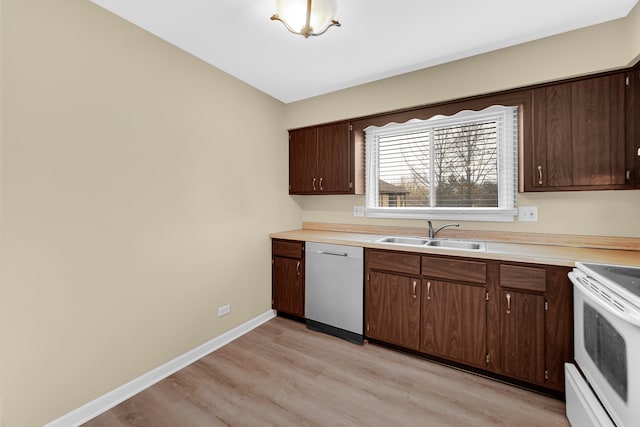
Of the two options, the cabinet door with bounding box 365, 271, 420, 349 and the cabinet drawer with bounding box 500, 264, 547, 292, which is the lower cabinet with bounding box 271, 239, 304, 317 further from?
the cabinet drawer with bounding box 500, 264, 547, 292

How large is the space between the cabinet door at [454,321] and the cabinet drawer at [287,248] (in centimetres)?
126

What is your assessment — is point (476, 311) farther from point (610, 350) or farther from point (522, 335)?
point (610, 350)

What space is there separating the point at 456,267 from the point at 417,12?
5.78 ft

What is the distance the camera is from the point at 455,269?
2.02 meters

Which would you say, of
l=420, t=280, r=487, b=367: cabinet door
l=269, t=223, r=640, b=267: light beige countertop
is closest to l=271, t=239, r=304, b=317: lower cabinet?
l=269, t=223, r=640, b=267: light beige countertop

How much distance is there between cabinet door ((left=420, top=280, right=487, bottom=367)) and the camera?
1947mm

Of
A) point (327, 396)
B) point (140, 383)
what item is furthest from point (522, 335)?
point (140, 383)

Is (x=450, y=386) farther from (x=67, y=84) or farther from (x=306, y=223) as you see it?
(x=67, y=84)

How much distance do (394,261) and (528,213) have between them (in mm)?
1183

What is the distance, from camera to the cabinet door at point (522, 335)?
5.77 feet

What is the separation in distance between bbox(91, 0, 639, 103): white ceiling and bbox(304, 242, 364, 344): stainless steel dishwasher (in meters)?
1.67

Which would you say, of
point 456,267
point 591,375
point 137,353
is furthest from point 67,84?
point 591,375

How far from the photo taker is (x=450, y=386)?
1.89 m

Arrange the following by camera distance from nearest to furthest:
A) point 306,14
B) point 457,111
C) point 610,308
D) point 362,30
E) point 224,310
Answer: point 610,308 → point 306,14 → point 362,30 → point 457,111 → point 224,310
